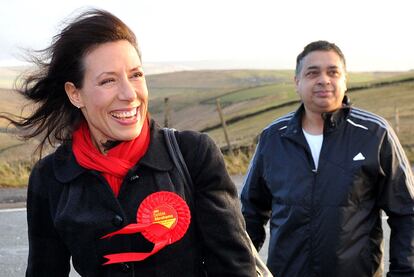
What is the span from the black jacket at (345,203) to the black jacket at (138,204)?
3.99 feet

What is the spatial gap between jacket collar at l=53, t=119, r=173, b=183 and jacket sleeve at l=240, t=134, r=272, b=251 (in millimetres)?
1460

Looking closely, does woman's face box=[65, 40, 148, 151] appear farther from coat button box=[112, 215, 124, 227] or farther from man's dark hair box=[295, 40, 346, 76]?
man's dark hair box=[295, 40, 346, 76]

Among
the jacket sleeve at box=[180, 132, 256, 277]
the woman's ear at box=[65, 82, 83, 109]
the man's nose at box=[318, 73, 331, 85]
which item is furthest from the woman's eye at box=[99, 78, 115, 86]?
the man's nose at box=[318, 73, 331, 85]

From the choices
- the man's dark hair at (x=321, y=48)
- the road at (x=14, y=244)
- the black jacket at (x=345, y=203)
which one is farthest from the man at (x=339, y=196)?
the road at (x=14, y=244)

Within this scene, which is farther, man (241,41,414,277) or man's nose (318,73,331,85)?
man's nose (318,73,331,85)

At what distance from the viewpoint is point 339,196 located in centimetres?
301

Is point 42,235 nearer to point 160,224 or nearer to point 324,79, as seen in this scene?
point 160,224

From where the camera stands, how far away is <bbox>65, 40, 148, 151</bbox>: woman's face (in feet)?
6.28

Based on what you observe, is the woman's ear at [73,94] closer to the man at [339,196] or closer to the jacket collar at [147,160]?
the jacket collar at [147,160]

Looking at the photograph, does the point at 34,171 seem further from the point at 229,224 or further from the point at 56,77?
the point at 229,224

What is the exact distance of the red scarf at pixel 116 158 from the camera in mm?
1903

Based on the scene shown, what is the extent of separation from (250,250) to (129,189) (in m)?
0.44

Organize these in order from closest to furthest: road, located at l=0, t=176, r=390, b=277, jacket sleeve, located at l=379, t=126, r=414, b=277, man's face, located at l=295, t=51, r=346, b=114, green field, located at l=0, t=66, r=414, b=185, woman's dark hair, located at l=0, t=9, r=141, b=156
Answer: woman's dark hair, located at l=0, t=9, r=141, b=156
jacket sleeve, located at l=379, t=126, r=414, b=277
man's face, located at l=295, t=51, r=346, b=114
road, located at l=0, t=176, r=390, b=277
green field, located at l=0, t=66, r=414, b=185

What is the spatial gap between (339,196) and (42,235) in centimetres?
158
